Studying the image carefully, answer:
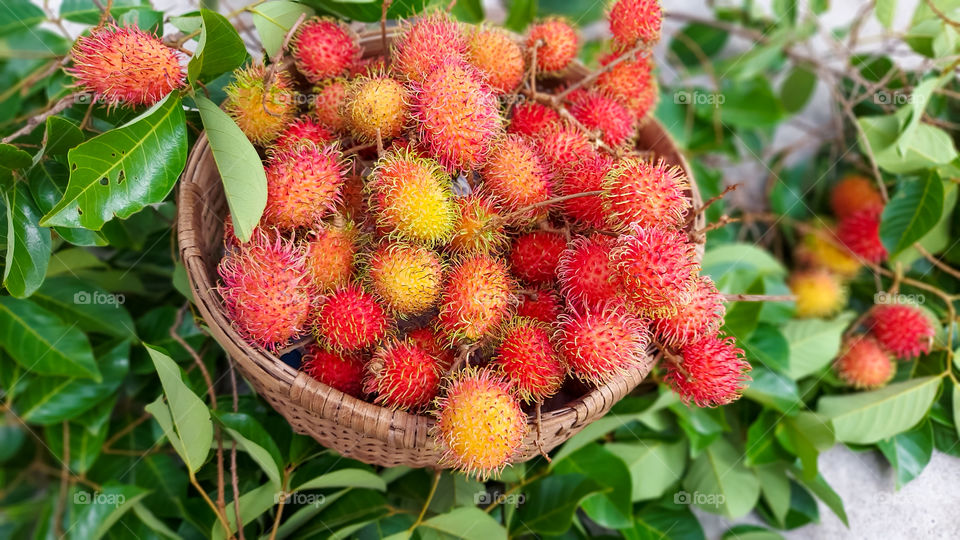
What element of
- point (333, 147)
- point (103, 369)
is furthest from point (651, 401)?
point (103, 369)

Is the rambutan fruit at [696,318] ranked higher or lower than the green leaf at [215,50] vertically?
lower

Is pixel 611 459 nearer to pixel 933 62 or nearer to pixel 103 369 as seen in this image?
pixel 103 369

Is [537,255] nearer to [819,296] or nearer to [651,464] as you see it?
[651,464]

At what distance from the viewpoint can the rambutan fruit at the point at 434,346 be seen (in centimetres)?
82

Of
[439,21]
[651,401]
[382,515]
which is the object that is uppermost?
[439,21]

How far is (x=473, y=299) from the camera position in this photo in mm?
751

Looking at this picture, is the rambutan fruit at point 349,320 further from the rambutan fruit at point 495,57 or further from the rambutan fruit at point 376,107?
the rambutan fruit at point 495,57

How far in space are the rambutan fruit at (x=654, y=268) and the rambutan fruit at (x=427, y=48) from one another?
1.04 feet

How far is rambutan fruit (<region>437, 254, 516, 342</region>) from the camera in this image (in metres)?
0.75

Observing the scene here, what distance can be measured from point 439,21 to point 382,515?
27.9 inches

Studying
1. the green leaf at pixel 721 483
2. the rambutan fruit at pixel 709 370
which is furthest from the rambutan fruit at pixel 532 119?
the green leaf at pixel 721 483

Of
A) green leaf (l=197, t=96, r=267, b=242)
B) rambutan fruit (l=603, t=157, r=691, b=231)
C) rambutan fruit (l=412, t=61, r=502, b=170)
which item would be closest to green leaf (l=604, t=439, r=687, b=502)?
rambutan fruit (l=603, t=157, r=691, b=231)

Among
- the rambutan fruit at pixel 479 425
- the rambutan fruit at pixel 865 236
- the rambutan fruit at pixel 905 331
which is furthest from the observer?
the rambutan fruit at pixel 865 236

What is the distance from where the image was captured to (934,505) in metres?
1.08
